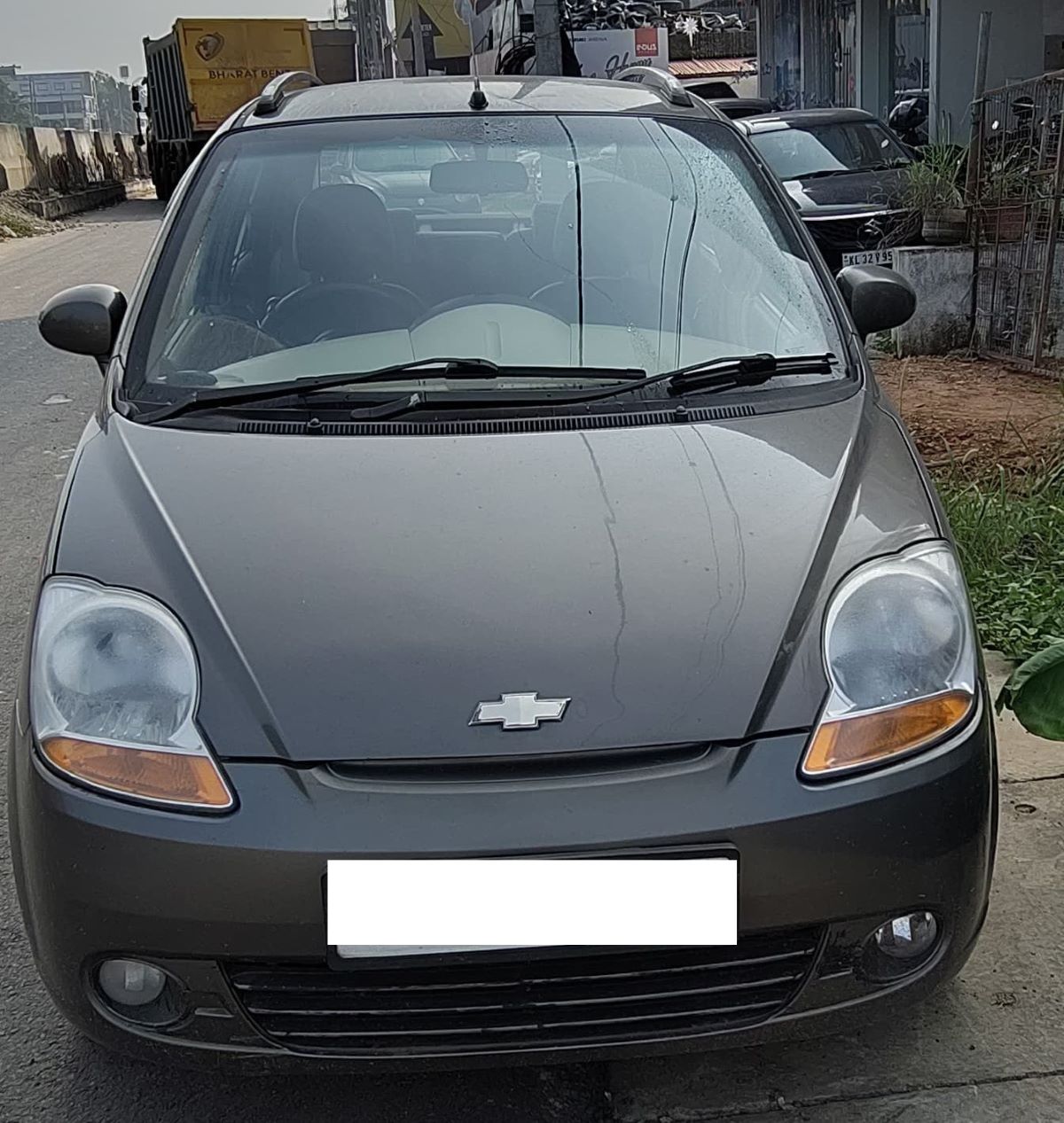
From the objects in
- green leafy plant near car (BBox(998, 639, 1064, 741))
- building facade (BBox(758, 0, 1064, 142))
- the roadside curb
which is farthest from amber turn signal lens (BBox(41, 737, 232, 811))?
the roadside curb

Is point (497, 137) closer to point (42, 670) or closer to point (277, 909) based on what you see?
point (42, 670)

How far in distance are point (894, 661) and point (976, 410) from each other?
486 cm

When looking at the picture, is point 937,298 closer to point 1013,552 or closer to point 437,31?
point 1013,552

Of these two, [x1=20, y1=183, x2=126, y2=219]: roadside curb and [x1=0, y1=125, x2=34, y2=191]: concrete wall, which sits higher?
[x1=0, y1=125, x2=34, y2=191]: concrete wall

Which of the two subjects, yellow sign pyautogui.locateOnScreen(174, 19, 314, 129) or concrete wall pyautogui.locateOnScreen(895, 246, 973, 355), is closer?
concrete wall pyautogui.locateOnScreen(895, 246, 973, 355)

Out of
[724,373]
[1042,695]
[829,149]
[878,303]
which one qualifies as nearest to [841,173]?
[829,149]

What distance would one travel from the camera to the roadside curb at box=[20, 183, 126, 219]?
2386 centimetres

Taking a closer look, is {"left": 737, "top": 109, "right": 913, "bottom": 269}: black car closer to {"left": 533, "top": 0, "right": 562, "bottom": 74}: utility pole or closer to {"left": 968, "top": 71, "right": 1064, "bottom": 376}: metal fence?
{"left": 968, "top": 71, "right": 1064, "bottom": 376}: metal fence

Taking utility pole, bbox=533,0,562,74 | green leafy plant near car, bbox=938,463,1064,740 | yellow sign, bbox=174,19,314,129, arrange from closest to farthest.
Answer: green leafy plant near car, bbox=938,463,1064,740 → utility pole, bbox=533,0,562,74 → yellow sign, bbox=174,19,314,129

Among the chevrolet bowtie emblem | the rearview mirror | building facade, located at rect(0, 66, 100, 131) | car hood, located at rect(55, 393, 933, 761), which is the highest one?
the rearview mirror

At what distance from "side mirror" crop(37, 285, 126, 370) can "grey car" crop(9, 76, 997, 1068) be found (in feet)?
1.54

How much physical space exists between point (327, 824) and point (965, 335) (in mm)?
7206

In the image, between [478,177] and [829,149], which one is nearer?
[478,177]

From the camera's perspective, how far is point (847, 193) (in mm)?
10477
